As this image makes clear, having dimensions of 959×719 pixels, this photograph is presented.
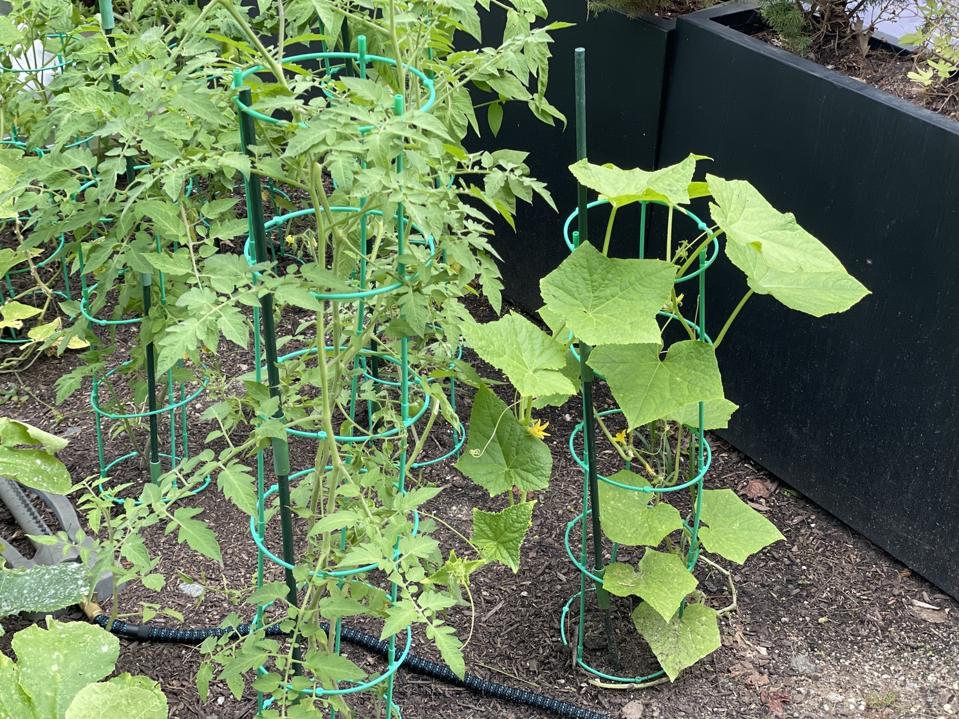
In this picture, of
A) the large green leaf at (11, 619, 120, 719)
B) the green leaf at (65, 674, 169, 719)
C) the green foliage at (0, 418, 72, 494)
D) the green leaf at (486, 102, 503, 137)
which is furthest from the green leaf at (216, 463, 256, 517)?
the green leaf at (486, 102, 503, 137)

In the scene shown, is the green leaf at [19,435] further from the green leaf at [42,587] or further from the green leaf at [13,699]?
the green leaf at [13,699]

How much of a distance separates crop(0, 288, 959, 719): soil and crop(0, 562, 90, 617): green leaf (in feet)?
0.73

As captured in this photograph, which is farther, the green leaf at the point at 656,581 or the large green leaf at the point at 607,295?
the green leaf at the point at 656,581

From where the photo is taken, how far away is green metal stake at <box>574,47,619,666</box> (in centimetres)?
204

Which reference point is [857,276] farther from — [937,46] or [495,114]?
[495,114]

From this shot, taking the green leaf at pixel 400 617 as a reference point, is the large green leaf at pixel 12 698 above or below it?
below

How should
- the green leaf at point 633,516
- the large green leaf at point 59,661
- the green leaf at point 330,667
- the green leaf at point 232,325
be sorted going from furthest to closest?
the green leaf at point 633,516 → the large green leaf at point 59,661 → the green leaf at point 330,667 → the green leaf at point 232,325

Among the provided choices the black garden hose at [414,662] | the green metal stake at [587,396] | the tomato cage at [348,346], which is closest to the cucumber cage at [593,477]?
the green metal stake at [587,396]

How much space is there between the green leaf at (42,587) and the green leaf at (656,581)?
3.73 ft

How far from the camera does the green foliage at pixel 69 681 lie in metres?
1.97

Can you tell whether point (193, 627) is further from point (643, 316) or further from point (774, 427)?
point (774, 427)

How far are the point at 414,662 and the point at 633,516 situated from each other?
61cm

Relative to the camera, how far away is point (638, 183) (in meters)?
2.03

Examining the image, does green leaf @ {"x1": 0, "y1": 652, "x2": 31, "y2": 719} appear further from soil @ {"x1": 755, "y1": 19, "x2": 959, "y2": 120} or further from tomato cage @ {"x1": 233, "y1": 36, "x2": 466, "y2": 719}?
soil @ {"x1": 755, "y1": 19, "x2": 959, "y2": 120}
